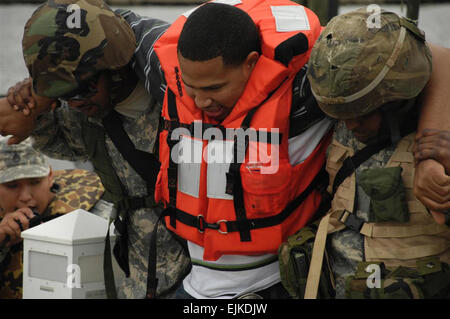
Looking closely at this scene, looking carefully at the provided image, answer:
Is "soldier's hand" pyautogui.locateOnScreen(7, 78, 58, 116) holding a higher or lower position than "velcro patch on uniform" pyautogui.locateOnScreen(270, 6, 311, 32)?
lower

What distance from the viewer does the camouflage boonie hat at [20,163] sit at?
3.99 m

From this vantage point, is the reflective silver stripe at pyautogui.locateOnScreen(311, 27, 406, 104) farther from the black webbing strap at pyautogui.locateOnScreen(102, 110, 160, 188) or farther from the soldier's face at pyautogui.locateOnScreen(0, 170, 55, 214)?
the soldier's face at pyautogui.locateOnScreen(0, 170, 55, 214)

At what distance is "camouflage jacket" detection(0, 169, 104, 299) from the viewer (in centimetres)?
399

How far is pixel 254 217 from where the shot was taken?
2.49m

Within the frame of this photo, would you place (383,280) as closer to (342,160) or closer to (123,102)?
(342,160)

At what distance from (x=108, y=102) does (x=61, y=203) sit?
143cm

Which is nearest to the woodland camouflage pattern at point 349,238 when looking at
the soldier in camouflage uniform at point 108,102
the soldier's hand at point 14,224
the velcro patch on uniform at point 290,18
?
the velcro patch on uniform at point 290,18

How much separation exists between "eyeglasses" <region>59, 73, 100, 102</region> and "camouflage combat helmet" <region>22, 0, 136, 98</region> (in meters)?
0.02

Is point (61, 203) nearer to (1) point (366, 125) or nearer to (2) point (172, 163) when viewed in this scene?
(2) point (172, 163)

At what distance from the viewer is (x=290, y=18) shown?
8.13 feet

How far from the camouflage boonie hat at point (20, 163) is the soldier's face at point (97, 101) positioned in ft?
4.08

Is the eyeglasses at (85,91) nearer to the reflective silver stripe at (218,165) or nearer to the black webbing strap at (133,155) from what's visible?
the black webbing strap at (133,155)

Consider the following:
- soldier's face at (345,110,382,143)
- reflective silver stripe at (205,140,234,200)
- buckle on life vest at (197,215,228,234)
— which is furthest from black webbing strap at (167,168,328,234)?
soldier's face at (345,110,382,143)

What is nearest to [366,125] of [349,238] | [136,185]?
[349,238]
